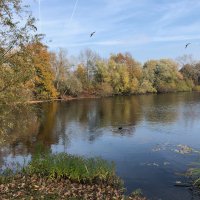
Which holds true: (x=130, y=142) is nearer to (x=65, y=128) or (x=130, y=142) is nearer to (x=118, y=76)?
(x=65, y=128)

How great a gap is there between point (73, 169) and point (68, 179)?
580 mm

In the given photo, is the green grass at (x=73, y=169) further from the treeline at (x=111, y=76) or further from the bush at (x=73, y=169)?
the treeline at (x=111, y=76)

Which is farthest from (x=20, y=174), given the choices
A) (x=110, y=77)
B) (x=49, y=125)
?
(x=110, y=77)

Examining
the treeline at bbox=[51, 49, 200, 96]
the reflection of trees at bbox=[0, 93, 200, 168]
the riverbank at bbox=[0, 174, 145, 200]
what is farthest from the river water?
the treeline at bbox=[51, 49, 200, 96]

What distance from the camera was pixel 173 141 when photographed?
31.4 metres

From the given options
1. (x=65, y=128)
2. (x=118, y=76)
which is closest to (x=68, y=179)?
(x=65, y=128)

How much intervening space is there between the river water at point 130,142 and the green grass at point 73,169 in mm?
1499

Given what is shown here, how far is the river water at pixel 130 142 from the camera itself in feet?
66.0

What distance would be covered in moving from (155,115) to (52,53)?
1979 inches

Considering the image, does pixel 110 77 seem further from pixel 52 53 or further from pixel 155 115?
pixel 155 115

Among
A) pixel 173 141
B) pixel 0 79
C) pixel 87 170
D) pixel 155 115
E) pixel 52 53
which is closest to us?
pixel 0 79

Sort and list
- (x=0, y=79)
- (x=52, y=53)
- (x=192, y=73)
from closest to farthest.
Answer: (x=0, y=79) → (x=52, y=53) → (x=192, y=73)

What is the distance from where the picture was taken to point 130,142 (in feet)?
104

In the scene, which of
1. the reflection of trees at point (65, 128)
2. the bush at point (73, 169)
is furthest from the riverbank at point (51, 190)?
A: the reflection of trees at point (65, 128)
